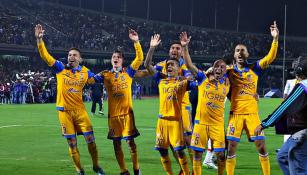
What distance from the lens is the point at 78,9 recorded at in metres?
58.8

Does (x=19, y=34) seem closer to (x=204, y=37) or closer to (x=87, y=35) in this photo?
(x=87, y=35)

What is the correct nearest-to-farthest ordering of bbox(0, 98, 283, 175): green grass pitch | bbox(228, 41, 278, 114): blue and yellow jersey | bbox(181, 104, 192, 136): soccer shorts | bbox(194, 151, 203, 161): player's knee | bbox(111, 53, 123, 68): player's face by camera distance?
bbox(194, 151, 203, 161): player's knee, bbox(228, 41, 278, 114): blue and yellow jersey, bbox(111, 53, 123, 68): player's face, bbox(181, 104, 192, 136): soccer shorts, bbox(0, 98, 283, 175): green grass pitch

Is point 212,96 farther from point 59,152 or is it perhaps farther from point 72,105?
point 59,152

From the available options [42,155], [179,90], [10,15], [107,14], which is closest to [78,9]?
[107,14]

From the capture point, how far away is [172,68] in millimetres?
9523

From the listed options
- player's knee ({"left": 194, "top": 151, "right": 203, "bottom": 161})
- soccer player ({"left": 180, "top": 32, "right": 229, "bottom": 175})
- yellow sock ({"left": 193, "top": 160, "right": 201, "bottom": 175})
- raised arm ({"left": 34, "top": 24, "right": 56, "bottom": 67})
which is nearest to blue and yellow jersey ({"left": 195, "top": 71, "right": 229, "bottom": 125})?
soccer player ({"left": 180, "top": 32, "right": 229, "bottom": 175})

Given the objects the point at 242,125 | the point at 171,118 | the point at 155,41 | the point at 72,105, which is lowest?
the point at 242,125

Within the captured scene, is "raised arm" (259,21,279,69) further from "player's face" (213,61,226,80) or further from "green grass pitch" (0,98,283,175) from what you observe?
"green grass pitch" (0,98,283,175)

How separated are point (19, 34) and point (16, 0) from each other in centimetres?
1010

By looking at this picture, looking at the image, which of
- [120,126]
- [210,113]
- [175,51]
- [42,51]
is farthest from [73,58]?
[210,113]

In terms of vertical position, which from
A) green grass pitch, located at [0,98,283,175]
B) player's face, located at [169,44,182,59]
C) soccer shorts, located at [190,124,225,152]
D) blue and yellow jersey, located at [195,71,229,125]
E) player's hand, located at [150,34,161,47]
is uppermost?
player's hand, located at [150,34,161,47]

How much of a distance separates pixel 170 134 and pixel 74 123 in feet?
6.84

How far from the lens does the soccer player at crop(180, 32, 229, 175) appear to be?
9164mm

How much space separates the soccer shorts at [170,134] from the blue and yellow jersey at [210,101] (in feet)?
1.33
